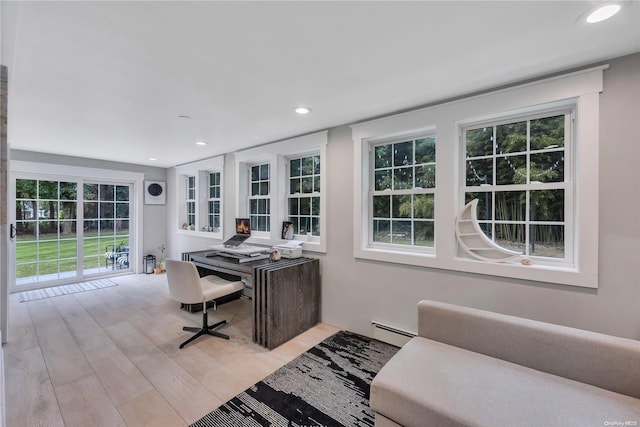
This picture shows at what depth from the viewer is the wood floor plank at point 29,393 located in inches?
66.2

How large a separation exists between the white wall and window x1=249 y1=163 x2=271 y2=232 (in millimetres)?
1301

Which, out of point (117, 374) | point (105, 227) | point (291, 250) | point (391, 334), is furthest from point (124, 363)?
point (105, 227)

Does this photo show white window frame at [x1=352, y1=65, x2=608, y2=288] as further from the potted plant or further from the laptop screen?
the potted plant

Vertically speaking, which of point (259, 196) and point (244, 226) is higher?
point (259, 196)

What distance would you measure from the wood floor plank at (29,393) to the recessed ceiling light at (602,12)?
371 centimetres

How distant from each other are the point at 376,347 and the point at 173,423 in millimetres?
1697

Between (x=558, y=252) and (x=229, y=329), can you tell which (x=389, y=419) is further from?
(x=229, y=329)

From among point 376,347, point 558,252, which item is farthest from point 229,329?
point 558,252

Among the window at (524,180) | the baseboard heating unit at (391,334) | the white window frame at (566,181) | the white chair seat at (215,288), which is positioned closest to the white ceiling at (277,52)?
the white window frame at (566,181)

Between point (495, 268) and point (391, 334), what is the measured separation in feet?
3.67

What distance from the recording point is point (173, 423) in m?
1.66

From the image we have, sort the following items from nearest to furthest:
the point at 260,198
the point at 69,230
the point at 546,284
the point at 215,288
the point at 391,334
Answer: the point at 546,284 < the point at 391,334 < the point at 215,288 < the point at 260,198 < the point at 69,230

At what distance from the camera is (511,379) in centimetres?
142

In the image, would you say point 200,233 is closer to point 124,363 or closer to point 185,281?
point 185,281
